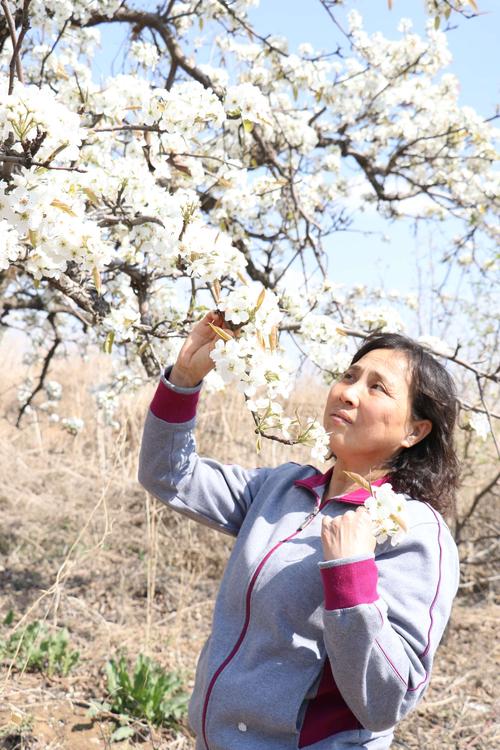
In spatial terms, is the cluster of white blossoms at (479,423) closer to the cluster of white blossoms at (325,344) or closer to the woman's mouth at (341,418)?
the cluster of white blossoms at (325,344)

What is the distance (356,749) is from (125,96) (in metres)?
1.85

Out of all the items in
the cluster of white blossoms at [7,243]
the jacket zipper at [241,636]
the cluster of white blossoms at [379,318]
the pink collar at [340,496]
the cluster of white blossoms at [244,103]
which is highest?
the cluster of white blossoms at [244,103]

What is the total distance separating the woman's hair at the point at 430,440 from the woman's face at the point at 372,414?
0.02m

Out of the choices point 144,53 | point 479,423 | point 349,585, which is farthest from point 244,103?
point 144,53

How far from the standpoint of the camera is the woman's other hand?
1.33m

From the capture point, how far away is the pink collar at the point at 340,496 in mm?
1552

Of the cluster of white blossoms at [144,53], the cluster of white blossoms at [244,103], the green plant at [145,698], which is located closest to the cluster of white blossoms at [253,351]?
the cluster of white blossoms at [244,103]

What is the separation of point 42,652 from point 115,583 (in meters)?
1.38

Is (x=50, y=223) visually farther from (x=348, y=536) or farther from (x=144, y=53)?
(x=144, y=53)

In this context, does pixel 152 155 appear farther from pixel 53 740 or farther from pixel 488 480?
pixel 488 480

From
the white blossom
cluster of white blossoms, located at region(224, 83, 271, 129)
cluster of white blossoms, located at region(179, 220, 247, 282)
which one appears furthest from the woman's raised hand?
the white blossom

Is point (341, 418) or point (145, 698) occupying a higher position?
point (341, 418)

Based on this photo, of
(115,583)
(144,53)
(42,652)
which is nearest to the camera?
(42,652)

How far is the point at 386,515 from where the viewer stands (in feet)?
4.41
